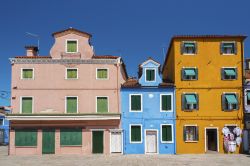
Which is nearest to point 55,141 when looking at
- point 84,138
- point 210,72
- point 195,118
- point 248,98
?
point 84,138

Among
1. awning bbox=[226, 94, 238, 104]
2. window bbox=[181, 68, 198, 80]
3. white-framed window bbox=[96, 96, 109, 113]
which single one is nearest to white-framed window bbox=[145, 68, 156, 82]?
window bbox=[181, 68, 198, 80]

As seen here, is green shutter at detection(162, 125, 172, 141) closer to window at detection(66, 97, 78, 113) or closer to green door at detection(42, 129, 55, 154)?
window at detection(66, 97, 78, 113)

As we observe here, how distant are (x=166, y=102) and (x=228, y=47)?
858 cm

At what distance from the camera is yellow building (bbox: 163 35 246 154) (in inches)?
1313

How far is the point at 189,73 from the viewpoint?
33.8 meters

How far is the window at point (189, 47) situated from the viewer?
112ft

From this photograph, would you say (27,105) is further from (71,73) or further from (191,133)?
(191,133)

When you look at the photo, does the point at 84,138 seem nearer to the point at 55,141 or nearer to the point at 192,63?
the point at 55,141

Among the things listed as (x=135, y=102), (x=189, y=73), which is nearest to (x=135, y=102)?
(x=135, y=102)

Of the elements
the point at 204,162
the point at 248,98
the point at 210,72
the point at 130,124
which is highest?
the point at 210,72

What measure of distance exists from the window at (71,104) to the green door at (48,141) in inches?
101

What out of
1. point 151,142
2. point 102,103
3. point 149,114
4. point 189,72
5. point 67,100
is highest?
point 189,72

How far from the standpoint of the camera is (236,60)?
34.2 meters

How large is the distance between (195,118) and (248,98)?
5.74 meters
